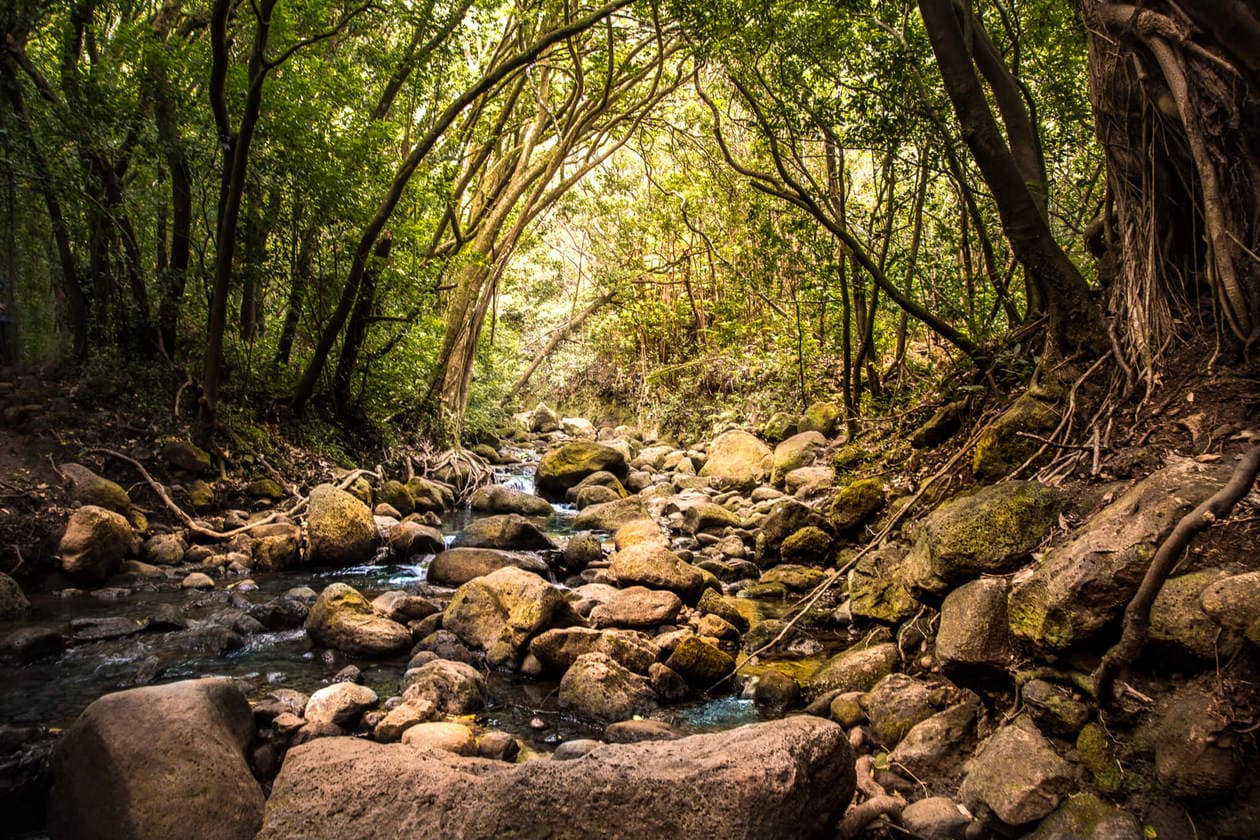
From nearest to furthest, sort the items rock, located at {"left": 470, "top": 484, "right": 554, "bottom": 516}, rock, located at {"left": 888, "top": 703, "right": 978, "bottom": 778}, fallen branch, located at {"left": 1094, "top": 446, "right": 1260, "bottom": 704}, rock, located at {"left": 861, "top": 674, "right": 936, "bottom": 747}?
fallen branch, located at {"left": 1094, "top": 446, "right": 1260, "bottom": 704} < rock, located at {"left": 888, "top": 703, "right": 978, "bottom": 778} < rock, located at {"left": 861, "top": 674, "right": 936, "bottom": 747} < rock, located at {"left": 470, "top": 484, "right": 554, "bottom": 516}

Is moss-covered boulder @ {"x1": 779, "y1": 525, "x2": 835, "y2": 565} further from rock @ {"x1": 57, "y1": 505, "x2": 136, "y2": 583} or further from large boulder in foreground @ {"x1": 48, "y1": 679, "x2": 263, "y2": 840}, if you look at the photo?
rock @ {"x1": 57, "y1": 505, "x2": 136, "y2": 583}

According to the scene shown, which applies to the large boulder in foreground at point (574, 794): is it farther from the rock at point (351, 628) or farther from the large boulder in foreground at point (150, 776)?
the rock at point (351, 628)

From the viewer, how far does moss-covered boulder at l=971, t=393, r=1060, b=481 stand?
4.72 meters

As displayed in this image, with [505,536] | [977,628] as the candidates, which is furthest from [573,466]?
Result: [977,628]

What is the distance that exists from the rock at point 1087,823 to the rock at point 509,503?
8.49m

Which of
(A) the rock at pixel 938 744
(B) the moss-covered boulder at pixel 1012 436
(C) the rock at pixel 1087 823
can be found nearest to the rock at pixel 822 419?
(B) the moss-covered boulder at pixel 1012 436

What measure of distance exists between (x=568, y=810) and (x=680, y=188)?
12824mm

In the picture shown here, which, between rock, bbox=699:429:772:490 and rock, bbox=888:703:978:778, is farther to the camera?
rock, bbox=699:429:772:490

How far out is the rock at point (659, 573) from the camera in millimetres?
5977

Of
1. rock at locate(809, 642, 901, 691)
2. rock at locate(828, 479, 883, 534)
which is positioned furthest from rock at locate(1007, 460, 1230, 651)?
rock at locate(828, 479, 883, 534)

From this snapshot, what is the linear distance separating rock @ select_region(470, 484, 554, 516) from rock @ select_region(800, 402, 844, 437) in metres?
4.51

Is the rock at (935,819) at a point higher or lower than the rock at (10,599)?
lower

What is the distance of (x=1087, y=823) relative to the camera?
246 centimetres

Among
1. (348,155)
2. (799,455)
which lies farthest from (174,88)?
(799,455)
